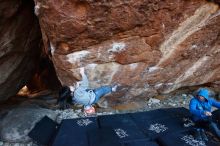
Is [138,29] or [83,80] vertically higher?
[138,29]

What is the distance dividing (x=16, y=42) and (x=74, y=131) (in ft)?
6.66

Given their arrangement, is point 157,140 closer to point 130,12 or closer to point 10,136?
point 130,12

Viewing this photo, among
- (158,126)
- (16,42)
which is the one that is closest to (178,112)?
(158,126)

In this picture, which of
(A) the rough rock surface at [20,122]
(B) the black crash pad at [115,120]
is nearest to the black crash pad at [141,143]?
(B) the black crash pad at [115,120]

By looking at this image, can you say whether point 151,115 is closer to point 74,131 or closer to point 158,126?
point 158,126

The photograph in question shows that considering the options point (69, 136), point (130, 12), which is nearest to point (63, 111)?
point (69, 136)

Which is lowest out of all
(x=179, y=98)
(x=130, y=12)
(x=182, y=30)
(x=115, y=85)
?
(x=179, y=98)

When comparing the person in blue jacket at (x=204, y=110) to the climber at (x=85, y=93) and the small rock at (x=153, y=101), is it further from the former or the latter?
the climber at (x=85, y=93)

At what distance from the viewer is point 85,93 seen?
4.37m

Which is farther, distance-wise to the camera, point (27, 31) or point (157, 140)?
point (27, 31)

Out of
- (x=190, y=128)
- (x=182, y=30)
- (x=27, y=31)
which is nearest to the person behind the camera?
(x=190, y=128)

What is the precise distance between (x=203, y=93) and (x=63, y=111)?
2134 mm

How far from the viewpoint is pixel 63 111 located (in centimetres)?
456

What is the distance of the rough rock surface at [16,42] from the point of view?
4410mm
